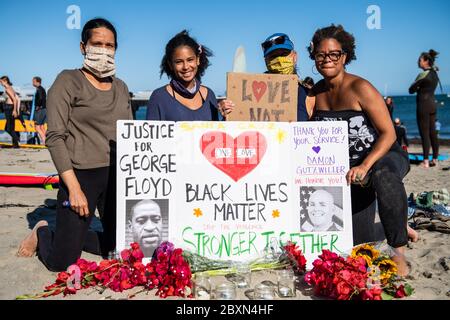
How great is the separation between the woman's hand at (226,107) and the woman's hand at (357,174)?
118cm

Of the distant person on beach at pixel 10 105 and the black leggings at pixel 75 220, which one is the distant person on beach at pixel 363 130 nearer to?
the black leggings at pixel 75 220

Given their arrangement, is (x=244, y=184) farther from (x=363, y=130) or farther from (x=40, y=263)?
(x=40, y=263)

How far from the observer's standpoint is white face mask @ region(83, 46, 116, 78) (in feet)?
12.2

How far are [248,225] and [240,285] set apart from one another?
1.76 feet

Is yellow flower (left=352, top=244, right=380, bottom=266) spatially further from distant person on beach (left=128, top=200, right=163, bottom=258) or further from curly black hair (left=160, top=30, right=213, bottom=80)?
curly black hair (left=160, top=30, right=213, bottom=80)

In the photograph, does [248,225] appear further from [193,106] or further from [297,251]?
[193,106]

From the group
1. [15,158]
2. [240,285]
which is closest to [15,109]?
[15,158]

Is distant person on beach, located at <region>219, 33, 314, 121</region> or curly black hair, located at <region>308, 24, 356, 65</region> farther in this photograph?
distant person on beach, located at <region>219, 33, 314, 121</region>

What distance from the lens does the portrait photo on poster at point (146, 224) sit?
3.68 m

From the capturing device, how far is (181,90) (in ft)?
13.5

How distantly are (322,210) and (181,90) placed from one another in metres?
1.67

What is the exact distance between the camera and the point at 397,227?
3.54m

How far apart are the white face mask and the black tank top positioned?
6.56 feet

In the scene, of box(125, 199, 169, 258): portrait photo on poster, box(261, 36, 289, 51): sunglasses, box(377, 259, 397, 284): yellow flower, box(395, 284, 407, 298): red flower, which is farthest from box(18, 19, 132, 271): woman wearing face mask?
box(395, 284, 407, 298): red flower
